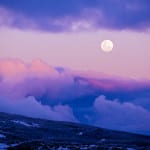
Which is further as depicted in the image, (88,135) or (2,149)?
(88,135)

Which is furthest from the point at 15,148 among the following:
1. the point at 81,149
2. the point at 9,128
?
the point at 9,128

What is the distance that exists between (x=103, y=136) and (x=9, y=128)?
3891 cm

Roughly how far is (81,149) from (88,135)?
82070 mm

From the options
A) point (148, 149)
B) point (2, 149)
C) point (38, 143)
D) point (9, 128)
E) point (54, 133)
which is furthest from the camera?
point (54, 133)

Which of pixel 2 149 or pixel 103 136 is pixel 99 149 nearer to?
pixel 2 149

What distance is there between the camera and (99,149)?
10812 cm

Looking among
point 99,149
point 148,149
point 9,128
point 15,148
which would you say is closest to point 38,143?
point 15,148

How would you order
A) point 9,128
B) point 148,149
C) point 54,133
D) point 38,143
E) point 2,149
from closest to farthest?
point 2,149, point 38,143, point 148,149, point 9,128, point 54,133

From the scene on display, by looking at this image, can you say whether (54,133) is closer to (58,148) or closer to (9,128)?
(9,128)

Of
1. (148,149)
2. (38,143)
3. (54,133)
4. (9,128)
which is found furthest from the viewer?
(54,133)

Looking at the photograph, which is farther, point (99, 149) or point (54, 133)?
point (54, 133)

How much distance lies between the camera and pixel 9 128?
184m

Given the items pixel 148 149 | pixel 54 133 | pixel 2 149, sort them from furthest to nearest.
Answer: pixel 54 133, pixel 148 149, pixel 2 149

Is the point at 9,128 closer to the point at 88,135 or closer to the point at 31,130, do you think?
the point at 31,130
